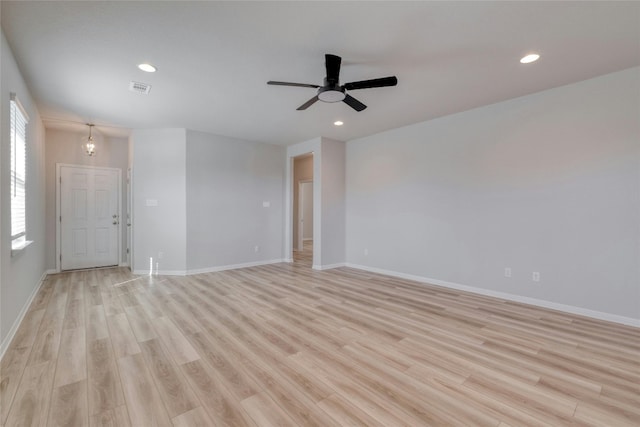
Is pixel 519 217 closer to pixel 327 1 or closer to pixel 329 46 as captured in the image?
pixel 329 46

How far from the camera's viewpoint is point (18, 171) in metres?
3.23

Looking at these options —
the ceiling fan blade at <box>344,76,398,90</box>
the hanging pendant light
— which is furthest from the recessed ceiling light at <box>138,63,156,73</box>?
the hanging pendant light

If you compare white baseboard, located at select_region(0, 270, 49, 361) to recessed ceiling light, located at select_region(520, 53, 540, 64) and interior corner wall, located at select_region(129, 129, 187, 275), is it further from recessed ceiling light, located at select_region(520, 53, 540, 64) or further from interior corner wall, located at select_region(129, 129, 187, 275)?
recessed ceiling light, located at select_region(520, 53, 540, 64)

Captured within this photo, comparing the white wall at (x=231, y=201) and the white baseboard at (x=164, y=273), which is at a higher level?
the white wall at (x=231, y=201)

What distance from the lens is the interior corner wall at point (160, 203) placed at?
547 centimetres

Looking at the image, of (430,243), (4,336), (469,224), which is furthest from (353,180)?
(4,336)

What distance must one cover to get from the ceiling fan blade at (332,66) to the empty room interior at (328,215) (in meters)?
→ 0.02

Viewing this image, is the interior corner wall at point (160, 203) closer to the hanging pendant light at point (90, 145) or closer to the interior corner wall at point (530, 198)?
→ the hanging pendant light at point (90, 145)

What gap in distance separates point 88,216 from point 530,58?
7.76m

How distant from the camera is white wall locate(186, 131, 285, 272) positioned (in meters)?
5.63

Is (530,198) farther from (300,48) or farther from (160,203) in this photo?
(160,203)

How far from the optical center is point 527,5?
2.16m

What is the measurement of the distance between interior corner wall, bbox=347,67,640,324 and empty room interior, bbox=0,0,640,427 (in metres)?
0.03

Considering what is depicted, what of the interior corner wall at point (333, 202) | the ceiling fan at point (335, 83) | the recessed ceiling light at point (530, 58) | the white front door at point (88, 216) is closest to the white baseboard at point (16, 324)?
the white front door at point (88, 216)
